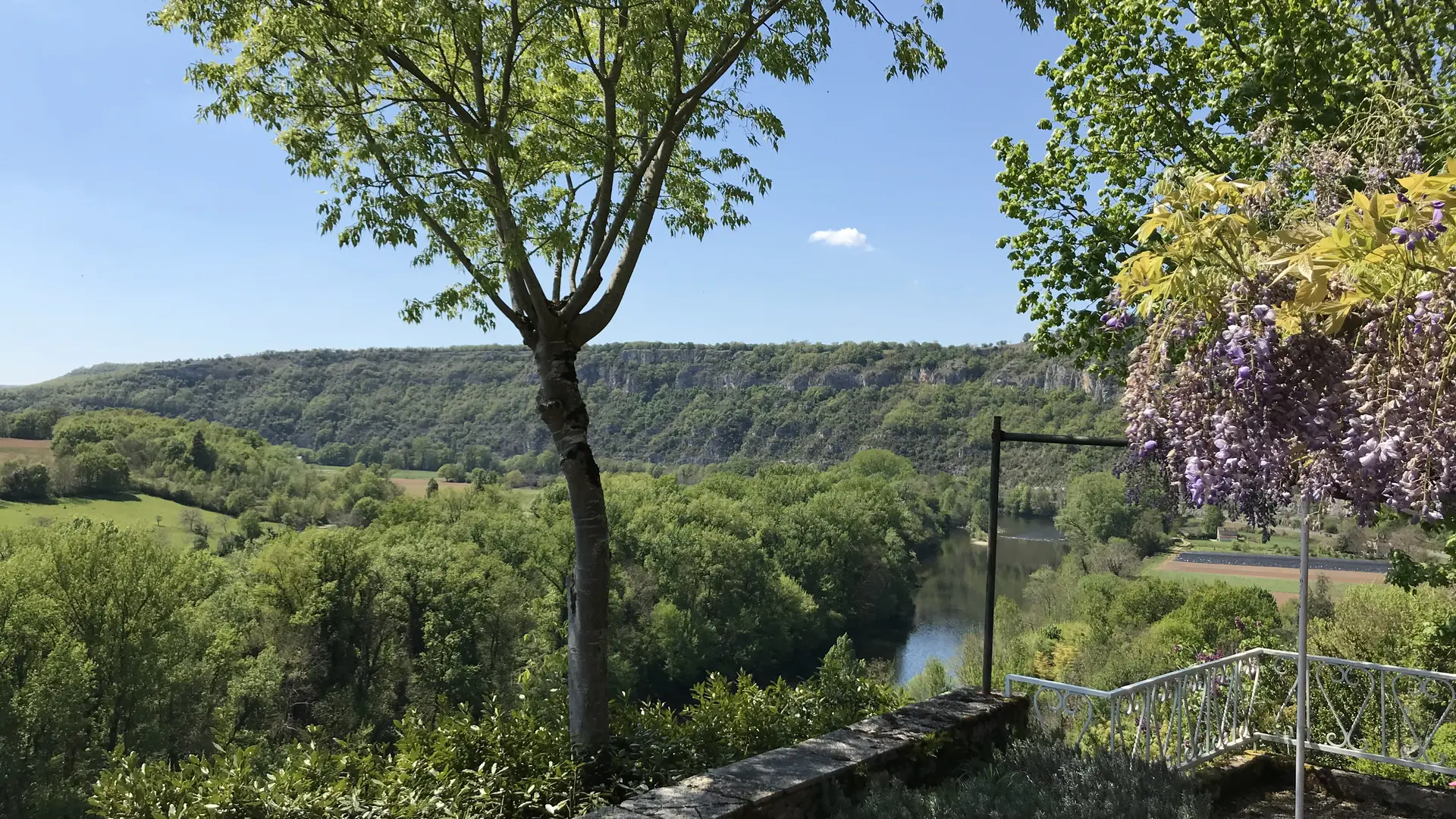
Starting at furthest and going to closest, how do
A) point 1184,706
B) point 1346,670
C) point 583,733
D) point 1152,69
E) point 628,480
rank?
1. point 628,480
2. point 1152,69
3. point 1346,670
4. point 1184,706
5. point 583,733

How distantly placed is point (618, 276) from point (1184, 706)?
335cm

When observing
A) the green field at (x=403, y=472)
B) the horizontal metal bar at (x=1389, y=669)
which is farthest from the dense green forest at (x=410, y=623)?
the green field at (x=403, y=472)

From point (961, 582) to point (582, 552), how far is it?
45.0 metres

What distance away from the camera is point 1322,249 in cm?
170

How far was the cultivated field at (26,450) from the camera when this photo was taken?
129ft

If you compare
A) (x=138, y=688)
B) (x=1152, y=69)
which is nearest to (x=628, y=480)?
(x=138, y=688)

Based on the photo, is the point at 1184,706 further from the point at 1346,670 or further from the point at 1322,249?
the point at 1322,249

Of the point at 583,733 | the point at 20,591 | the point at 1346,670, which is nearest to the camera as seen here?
the point at 583,733

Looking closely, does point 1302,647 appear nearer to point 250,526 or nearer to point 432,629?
point 432,629

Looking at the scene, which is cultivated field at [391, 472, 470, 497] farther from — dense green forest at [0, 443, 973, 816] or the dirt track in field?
the dirt track in field

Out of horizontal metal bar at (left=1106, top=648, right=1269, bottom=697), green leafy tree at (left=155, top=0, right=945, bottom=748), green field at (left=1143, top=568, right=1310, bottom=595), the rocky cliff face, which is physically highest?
the rocky cliff face

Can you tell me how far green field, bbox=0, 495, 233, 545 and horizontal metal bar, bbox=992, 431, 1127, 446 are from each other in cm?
3622

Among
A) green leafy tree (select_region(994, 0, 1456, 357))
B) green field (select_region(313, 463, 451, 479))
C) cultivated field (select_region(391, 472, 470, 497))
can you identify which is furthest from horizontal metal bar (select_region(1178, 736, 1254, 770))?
green field (select_region(313, 463, 451, 479))

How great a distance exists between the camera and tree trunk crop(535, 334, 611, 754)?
3775mm
